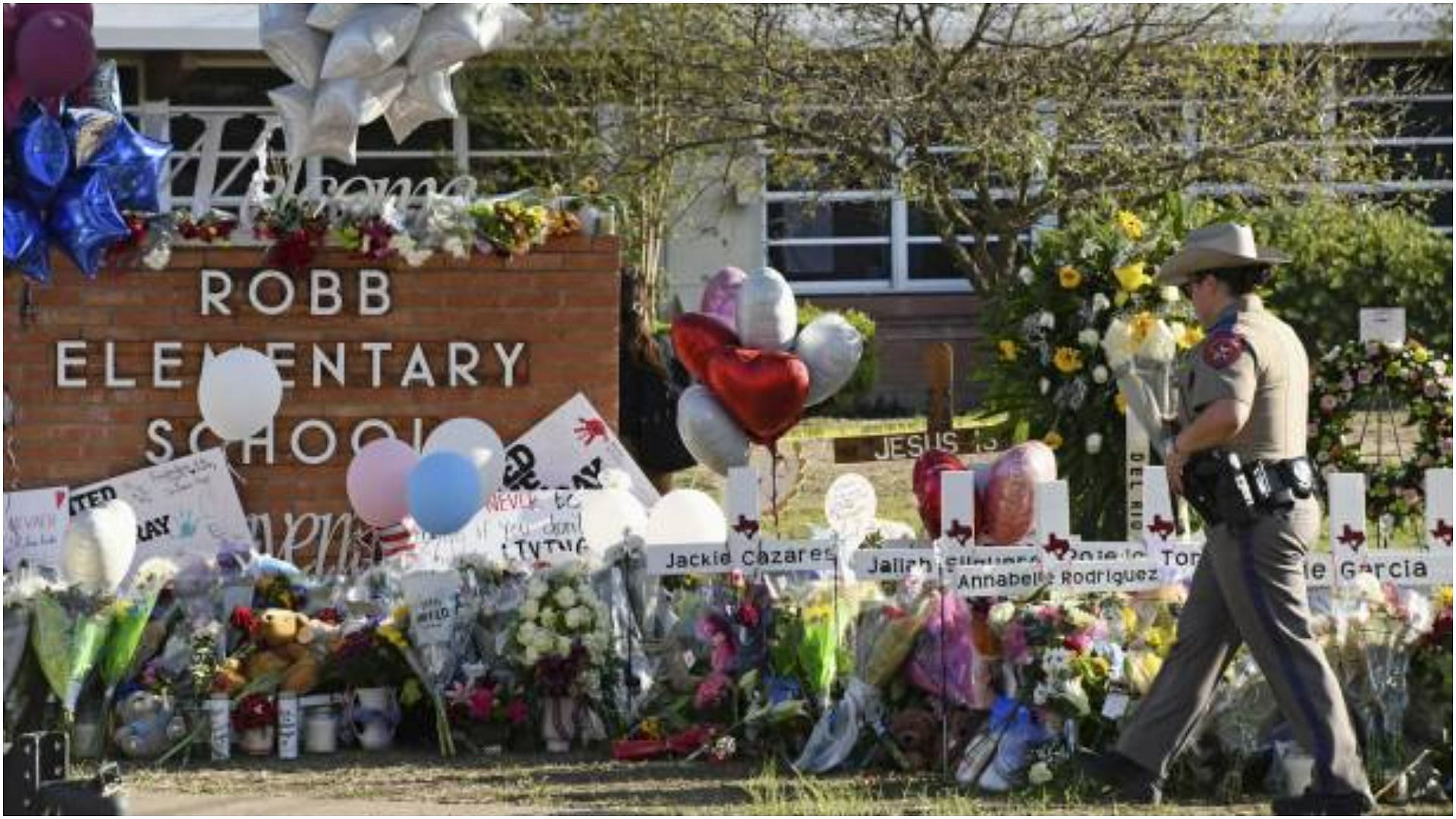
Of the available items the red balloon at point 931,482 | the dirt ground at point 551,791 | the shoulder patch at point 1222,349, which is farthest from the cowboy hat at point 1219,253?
the red balloon at point 931,482

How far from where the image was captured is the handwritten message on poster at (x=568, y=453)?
12.1m

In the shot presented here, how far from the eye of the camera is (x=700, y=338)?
10.5 meters

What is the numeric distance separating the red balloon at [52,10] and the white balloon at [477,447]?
8.32ft

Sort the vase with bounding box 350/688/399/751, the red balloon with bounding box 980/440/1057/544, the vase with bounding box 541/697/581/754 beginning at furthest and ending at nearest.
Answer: the red balloon with bounding box 980/440/1057/544
the vase with bounding box 350/688/399/751
the vase with bounding box 541/697/581/754

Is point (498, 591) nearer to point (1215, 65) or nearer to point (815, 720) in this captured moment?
point (815, 720)

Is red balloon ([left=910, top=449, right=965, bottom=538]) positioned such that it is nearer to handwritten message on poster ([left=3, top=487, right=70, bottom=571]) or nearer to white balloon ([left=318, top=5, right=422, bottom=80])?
white balloon ([left=318, top=5, right=422, bottom=80])

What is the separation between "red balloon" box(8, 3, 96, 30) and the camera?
8.38m

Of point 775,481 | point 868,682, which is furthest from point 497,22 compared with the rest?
point 868,682

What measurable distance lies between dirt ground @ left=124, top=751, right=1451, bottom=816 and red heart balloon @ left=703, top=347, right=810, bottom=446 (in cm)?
161

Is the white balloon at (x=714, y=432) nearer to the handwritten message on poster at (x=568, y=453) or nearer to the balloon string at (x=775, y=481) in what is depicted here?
the balloon string at (x=775, y=481)

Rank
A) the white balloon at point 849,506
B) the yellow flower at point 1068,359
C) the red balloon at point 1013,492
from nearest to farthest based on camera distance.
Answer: the red balloon at point 1013,492 < the white balloon at point 849,506 < the yellow flower at point 1068,359

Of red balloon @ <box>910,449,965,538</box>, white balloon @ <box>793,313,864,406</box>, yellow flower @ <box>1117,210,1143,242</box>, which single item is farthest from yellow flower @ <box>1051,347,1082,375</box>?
white balloon @ <box>793,313,864,406</box>

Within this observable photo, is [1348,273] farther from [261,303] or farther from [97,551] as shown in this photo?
[97,551]

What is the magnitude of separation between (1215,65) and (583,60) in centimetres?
512
